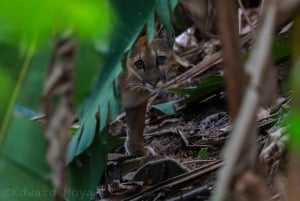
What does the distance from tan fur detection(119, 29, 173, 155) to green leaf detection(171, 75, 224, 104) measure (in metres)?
0.24

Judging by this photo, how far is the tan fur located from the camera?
3.82 m

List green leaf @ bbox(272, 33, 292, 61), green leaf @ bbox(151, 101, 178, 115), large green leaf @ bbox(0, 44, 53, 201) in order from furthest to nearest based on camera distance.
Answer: green leaf @ bbox(151, 101, 178, 115) → green leaf @ bbox(272, 33, 292, 61) → large green leaf @ bbox(0, 44, 53, 201)

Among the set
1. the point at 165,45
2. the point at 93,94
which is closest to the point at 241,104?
the point at 93,94

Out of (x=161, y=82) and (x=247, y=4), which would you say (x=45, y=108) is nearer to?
(x=161, y=82)

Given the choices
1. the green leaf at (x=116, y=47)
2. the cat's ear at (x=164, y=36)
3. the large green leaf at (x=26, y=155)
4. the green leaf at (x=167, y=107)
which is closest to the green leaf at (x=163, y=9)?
the green leaf at (x=116, y=47)

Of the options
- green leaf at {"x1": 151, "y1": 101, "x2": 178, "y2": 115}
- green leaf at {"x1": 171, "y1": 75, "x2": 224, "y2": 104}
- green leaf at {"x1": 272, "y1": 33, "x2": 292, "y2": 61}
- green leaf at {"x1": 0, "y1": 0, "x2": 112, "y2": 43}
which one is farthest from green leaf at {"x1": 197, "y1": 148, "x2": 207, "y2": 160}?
green leaf at {"x1": 0, "y1": 0, "x2": 112, "y2": 43}

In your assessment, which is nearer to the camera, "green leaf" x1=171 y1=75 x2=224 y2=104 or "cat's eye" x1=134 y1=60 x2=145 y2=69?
"green leaf" x1=171 y1=75 x2=224 y2=104

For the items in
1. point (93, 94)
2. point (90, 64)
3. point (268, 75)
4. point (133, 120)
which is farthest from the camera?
point (133, 120)

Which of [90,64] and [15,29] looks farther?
[90,64]

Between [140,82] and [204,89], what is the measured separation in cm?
44

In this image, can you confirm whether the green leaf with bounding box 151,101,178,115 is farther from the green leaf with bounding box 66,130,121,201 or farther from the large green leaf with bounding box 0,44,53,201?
the large green leaf with bounding box 0,44,53,201

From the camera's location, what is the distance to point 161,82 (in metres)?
3.94

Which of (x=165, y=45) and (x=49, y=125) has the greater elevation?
(x=165, y=45)

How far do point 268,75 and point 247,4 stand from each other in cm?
465
